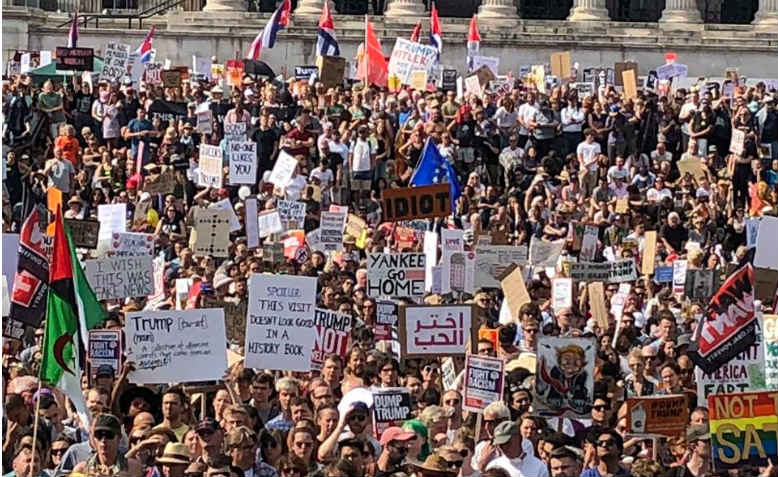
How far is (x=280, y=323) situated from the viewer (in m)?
20.5

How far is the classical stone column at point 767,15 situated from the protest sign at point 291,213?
2888cm

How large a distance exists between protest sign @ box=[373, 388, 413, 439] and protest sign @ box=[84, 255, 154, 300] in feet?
18.5

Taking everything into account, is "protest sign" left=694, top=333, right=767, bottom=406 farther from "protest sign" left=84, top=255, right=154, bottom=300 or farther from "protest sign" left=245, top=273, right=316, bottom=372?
"protest sign" left=84, top=255, right=154, bottom=300

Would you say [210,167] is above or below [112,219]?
above

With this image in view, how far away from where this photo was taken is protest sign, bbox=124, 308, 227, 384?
19.3 metres

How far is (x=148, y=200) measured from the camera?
111 feet

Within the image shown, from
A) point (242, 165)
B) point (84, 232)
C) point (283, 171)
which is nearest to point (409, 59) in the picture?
point (283, 171)

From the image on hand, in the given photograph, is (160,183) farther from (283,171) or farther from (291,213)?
(291,213)

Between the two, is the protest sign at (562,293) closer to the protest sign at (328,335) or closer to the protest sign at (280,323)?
the protest sign at (328,335)

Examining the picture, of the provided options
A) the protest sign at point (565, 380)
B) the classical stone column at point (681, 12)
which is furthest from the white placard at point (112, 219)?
the classical stone column at point (681, 12)

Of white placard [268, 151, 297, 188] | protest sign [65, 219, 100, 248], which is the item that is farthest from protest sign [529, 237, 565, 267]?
white placard [268, 151, 297, 188]

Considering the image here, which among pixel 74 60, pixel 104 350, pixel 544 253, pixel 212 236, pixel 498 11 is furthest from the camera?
pixel 498 11

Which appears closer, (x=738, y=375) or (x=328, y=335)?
(x=738, y=375)

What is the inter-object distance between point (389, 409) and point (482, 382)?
76cm
